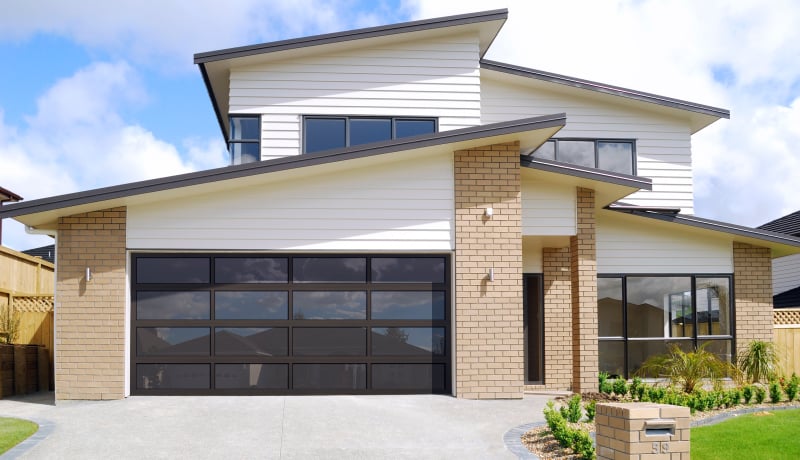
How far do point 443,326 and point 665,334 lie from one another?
619 centimetres

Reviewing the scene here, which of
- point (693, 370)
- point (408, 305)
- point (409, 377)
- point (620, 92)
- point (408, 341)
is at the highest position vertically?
point (620, 92)

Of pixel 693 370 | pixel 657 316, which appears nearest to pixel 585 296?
pixel 693 370

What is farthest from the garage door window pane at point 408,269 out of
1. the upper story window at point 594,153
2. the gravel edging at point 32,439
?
the gravel edging at point 32,439

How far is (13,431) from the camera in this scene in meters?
11.1

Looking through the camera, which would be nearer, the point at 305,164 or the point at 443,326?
the point at 305,164

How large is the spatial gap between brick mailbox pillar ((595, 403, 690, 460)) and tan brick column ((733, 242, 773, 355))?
1035 cm

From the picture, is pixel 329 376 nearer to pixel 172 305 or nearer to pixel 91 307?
pixel 172 305

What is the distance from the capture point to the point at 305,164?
43.2 feet

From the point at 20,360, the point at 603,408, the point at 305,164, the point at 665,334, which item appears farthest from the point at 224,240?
the point at 665,334

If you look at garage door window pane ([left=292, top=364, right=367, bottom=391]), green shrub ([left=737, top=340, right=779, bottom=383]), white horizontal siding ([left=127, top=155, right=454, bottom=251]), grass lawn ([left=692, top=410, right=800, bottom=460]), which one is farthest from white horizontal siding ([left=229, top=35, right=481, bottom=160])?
grass lawn ([left=692, top=410, right=800, bottom=460])

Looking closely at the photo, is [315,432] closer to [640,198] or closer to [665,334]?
[665,334]

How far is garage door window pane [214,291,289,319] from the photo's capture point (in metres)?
14.1

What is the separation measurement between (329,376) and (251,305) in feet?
6.16

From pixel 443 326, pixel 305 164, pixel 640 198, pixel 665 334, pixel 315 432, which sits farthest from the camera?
pixel 640 198
